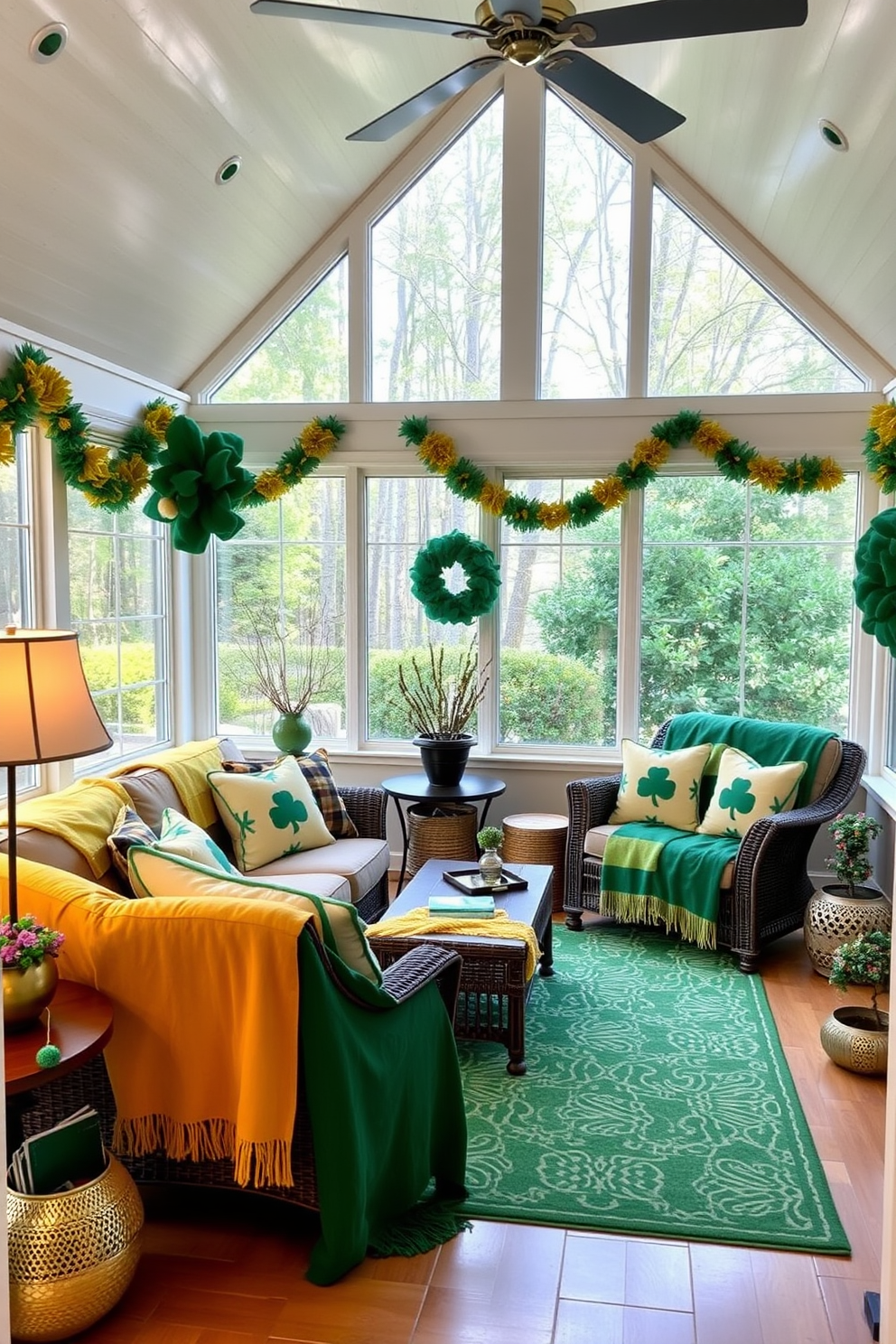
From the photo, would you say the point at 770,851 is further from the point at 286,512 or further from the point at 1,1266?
the point at 1,1266

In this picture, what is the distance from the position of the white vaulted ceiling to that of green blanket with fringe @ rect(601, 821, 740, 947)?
7.84ft

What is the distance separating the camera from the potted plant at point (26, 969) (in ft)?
7.16

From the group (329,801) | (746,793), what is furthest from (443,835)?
(746,793)

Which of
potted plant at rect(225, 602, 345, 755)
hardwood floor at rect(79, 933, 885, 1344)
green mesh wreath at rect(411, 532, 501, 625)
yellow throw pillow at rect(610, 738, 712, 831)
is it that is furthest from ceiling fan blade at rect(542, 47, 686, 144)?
potted plant at rect(225, 602, 345, 755)

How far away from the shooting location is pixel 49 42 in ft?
10.5

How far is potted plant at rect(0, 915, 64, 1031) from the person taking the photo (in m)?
2.18

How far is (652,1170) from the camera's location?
9.36 ft

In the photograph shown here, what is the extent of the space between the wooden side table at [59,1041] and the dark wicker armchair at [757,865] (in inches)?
108

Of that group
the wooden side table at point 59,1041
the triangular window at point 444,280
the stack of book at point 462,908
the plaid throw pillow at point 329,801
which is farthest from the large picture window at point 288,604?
the wooden side table at point 59,1041

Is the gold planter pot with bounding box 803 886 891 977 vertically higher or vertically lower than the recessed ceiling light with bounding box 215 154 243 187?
lower

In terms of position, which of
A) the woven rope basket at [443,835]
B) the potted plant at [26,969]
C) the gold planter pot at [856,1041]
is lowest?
the gold planter pot at [856,1041]

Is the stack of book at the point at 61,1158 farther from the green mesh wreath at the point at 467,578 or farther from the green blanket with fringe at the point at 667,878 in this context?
the green mesh wreath at the point at 467,578

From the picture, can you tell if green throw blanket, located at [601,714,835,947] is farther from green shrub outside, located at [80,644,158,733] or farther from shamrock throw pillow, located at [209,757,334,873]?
green shrub outside, located at [80,644,158,733]

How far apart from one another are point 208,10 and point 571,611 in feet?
10.1
